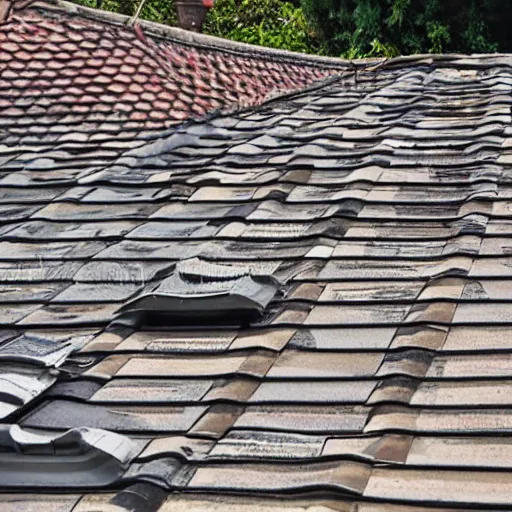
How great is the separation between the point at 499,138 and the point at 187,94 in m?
2.43

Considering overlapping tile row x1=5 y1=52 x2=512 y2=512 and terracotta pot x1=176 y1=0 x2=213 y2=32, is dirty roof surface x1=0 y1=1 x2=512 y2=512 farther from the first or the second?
terracotta pot x1=176 y1=0 x2=213 y2=32

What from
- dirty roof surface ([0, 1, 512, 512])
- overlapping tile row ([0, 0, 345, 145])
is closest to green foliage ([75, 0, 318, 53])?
overlapping tile row ([0, 0, 345, 145])

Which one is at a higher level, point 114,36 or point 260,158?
point 114,36

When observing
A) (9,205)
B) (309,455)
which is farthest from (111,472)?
(9,205)

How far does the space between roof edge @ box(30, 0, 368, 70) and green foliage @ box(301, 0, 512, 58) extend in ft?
14.7

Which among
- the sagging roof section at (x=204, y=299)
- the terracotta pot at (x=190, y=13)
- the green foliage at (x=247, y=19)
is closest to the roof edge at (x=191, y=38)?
the terracotta pot at (x=190, y=13)

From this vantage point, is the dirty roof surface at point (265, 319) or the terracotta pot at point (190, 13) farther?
the terracotta pot at point (190, 13)

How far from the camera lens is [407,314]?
2.90 meters

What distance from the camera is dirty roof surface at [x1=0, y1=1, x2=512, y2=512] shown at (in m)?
2.13

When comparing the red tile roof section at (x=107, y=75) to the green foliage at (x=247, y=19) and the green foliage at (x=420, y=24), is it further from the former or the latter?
the green foliage at (x=247, y=19)

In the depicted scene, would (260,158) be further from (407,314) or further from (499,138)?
(407,314)

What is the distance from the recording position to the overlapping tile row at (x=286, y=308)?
2.16 m

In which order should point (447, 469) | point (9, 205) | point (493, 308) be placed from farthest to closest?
point (9, 205), point (493, 308), point (447, 469)

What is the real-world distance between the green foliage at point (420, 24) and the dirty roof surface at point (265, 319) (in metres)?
7.21
